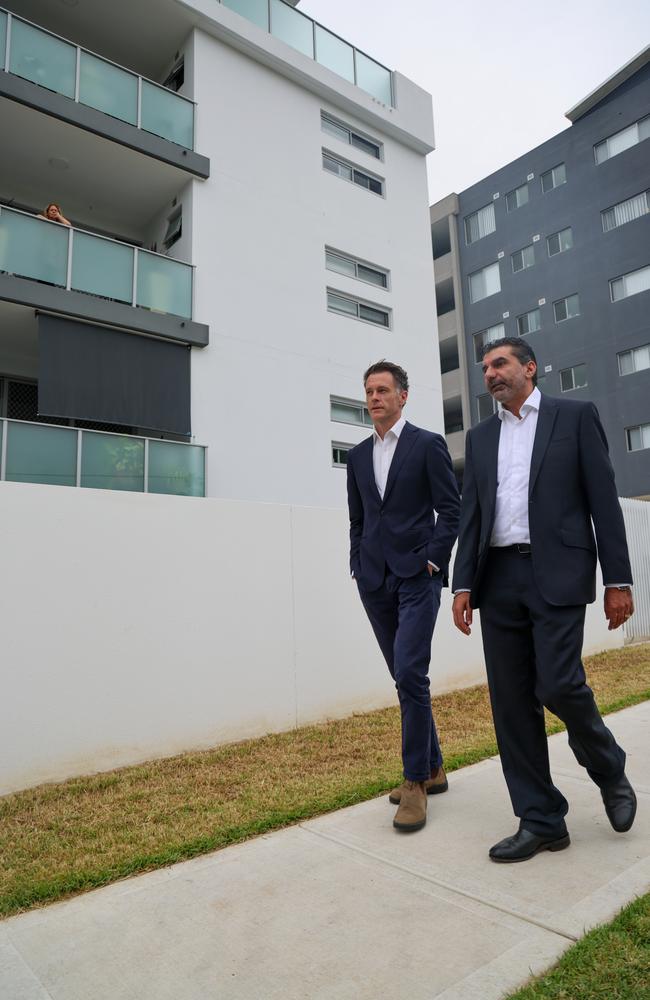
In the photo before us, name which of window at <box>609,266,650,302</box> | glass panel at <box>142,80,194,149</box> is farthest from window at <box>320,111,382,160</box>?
window at <box>609,266,650,302</box>

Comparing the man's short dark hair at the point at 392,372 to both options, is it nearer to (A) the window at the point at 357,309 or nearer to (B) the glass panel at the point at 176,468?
(B) the glass panel at the point at 176,468

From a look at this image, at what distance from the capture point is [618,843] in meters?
2.78

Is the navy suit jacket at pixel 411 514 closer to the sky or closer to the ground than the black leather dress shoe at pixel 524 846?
closer to the sky

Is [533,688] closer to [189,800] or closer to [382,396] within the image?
[382,396]

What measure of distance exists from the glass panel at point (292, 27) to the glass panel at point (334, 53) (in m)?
0.25

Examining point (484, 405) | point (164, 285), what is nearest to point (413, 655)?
point (164, 285)

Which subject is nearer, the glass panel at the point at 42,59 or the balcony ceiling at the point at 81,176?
the glass panel at the point at 42,59

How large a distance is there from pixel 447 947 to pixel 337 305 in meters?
15.2

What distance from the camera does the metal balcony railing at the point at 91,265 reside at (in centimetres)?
1084

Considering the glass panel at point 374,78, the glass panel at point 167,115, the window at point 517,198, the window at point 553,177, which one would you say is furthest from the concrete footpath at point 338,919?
the window at point 517,198

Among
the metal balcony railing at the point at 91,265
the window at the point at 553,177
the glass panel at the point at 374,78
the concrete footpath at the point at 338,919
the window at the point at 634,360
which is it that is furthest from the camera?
the window at the point at 553,177

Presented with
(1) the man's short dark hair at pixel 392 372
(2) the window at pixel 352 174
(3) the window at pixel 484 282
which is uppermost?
(3) the window at pixel 484 282

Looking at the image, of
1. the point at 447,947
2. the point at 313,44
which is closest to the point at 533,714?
the point at 447,947

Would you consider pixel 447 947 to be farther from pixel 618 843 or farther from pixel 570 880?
pixel 618 843
